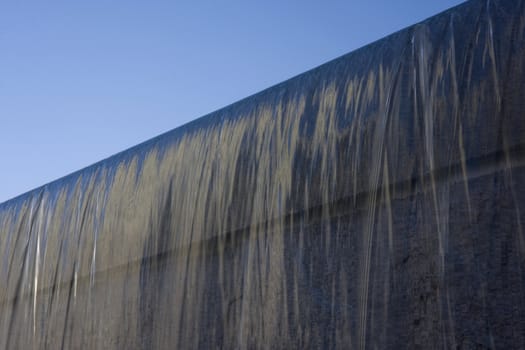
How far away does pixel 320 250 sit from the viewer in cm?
393

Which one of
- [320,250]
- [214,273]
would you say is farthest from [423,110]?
[214,273]

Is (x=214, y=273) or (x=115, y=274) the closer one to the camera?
(x=214, y=273)

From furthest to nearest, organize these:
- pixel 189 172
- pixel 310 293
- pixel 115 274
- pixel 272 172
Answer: pixel 115 274, pixel 189 172, pixel 272 172, pixel 310 293

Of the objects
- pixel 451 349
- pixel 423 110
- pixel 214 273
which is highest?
pixel 423 110

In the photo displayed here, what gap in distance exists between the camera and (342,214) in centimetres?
390

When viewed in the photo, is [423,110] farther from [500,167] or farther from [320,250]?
[320,250]

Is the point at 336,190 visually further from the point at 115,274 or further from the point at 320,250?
the point at 115,274

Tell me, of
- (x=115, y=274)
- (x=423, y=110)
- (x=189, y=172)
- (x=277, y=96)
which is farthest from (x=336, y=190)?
(x=115, y=274)

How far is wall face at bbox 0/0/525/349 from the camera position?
11.0 feet

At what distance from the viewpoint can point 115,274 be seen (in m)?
5.37

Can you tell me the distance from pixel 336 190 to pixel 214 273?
89 centimetres

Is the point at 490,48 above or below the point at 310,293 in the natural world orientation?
above

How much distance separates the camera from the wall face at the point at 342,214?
11.0 ft

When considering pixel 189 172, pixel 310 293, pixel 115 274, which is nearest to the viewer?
pixel 310 293
